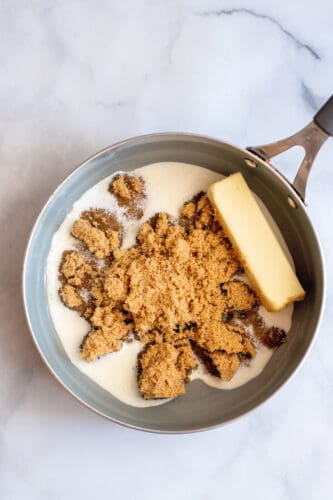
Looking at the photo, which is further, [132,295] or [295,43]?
[295,43]

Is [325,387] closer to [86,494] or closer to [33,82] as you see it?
[86,494]

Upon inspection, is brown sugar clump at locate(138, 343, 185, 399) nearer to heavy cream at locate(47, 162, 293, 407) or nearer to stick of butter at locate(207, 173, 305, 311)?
heavy cream at locate(47, 162, 293, 407)

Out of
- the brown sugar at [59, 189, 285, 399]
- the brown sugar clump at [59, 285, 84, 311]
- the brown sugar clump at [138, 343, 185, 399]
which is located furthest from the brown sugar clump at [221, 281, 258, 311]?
the brown sugar clump at [59, 285, 84, 311]

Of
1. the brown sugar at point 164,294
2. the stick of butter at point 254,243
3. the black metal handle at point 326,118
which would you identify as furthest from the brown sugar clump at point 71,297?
the black metal handle at point 326,118

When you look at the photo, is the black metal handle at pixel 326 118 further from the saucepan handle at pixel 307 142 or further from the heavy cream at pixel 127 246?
the heavy cream at pixel 127 246

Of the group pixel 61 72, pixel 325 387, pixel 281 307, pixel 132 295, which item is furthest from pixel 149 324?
pixel 61 72

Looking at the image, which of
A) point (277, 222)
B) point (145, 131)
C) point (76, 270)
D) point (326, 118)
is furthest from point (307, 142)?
point (76, 270)

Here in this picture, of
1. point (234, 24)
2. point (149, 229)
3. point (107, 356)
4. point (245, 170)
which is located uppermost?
point (234, 24)
